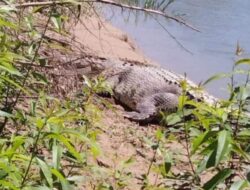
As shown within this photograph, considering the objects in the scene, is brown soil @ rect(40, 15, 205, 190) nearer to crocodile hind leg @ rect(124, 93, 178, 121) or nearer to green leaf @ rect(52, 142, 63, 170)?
crocodile hind leg @ rect(124, 93, 178, 121)

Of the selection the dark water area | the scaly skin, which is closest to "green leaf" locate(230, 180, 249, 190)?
the scaly skin

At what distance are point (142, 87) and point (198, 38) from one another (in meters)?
4.82

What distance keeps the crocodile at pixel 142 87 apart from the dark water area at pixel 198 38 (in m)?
0.94

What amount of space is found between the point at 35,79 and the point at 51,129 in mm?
965

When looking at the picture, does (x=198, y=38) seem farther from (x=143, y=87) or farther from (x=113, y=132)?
(x=113, y=132)

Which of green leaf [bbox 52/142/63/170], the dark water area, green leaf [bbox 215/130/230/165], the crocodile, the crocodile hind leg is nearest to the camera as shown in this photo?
green leaf [bbox 215/130/230/165]

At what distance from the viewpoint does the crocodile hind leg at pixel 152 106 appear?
515 centimetres

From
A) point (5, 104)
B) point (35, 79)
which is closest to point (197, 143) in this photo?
point (5, 104)

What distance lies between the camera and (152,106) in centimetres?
550

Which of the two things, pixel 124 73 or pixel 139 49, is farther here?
pixel 139 49

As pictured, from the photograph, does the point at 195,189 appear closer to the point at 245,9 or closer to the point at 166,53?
the point at 166,53

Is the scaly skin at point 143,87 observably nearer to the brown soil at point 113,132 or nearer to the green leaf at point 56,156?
the brown soil at point 113,132

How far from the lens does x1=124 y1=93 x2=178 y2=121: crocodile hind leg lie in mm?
5148

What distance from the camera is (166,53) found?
922 centimetres
